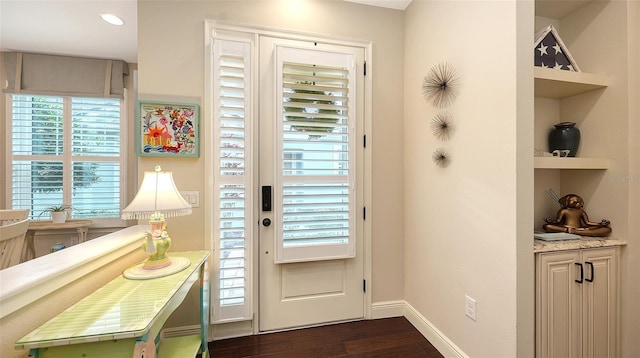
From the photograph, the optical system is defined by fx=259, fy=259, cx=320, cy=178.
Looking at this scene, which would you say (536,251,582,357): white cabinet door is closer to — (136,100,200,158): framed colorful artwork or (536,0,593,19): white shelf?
(536,0,593,19): white shelf

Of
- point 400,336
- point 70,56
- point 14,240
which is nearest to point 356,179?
point 400,336

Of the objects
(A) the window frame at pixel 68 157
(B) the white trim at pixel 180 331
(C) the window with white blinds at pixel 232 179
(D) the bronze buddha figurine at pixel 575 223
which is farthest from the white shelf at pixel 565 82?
(A) the window frame at pixel 68 157

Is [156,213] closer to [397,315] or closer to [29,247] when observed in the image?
[397,315]

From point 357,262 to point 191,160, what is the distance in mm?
1572

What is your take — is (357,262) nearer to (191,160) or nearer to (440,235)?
(440,235)

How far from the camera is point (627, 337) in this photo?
1.53 m

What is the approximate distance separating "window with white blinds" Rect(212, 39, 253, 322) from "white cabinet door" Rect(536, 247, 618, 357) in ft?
6.05

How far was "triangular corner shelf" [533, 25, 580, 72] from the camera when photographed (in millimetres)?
1613

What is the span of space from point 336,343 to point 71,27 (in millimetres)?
3847

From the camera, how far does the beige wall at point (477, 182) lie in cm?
133

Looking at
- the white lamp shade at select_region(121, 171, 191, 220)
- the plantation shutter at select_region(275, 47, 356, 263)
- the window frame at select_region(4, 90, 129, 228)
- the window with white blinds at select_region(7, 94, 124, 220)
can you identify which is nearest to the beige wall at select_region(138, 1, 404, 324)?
the plantation shutter at select_region(275, 47, 356, 263)

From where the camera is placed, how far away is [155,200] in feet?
4.64

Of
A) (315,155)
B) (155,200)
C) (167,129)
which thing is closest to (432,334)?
(315,155)

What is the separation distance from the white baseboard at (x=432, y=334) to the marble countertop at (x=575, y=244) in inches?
32.8
